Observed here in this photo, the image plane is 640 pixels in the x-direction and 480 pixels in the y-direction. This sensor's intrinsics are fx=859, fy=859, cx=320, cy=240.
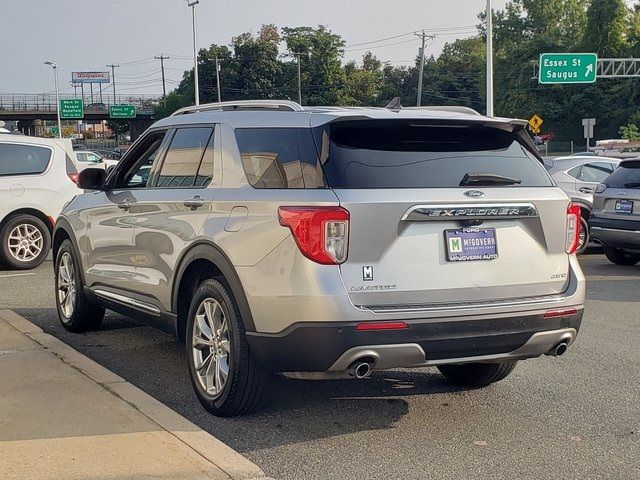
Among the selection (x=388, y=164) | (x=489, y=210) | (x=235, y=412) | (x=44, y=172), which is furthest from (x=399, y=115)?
(x=44, y=172)

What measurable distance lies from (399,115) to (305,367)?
1.52m

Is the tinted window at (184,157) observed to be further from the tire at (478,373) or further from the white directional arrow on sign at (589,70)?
the white directional arrow on sign at (589,70)

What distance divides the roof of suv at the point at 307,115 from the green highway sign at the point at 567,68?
38.0 m

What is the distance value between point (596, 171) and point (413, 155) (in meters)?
11.7

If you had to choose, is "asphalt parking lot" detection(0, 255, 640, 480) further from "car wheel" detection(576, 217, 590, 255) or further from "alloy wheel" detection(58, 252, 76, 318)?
"car wheel" detection(576, 217, 590, 255)

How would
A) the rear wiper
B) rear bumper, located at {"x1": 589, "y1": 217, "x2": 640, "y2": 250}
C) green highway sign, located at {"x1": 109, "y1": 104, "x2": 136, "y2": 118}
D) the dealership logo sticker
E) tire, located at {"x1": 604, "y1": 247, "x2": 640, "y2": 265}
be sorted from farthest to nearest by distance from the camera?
1. green highway sign, located at {"x1": 109, "y1": 104, "x2": 136, "y2": 118}
2. tire, located at {"x1": 604, "y1": 247, "x2": 640, "y2": 265}
3. rear bumper, located at {"x1": 589, "y1": 217, "x2": 640, "y2": 250}
4. the rear wiper
5. the dealership logo sticker

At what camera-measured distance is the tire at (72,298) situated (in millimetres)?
7410

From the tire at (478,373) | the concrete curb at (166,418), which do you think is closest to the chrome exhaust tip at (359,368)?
the concrete curb at (166,418)

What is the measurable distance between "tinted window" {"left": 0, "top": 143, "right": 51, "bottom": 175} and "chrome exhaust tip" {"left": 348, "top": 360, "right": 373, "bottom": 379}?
8800mm

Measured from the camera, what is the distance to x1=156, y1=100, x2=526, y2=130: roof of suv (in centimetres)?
484

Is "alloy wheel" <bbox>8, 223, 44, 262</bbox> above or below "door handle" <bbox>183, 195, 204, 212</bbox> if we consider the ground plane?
below

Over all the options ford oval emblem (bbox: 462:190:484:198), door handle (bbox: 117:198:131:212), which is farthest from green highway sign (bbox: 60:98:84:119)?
ford oval emblem (bbox: 462:190:484:198)

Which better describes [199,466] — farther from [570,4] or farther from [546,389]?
[570,4]

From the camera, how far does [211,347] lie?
521 cm
